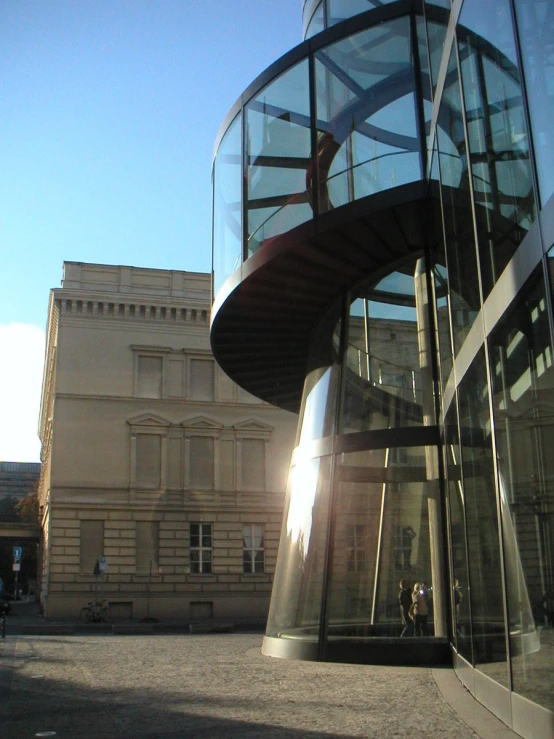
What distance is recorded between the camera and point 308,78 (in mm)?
14789

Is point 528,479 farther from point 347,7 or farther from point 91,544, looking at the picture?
point 91,544

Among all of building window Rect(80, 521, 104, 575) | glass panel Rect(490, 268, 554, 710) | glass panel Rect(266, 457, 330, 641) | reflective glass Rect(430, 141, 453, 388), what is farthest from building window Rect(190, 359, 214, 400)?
glass panel Rect(490, 268, 554, 710)

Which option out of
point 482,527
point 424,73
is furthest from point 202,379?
point 482,527

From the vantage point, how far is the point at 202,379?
143 feet

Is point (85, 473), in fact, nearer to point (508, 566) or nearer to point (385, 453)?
point (385, 453)

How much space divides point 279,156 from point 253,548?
29082mm

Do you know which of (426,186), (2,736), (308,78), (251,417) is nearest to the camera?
(2,736)

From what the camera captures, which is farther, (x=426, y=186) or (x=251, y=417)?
(x=251, y=417)

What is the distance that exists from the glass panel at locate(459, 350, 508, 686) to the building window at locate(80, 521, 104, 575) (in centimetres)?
3115

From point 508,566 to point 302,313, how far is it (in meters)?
9.45

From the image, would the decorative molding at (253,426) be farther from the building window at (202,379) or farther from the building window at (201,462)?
the building window at (202,379)

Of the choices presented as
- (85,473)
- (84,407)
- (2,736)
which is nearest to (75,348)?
(84,407)

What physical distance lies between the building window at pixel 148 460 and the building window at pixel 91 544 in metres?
2.74

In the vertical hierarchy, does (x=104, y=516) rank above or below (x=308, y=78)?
below
